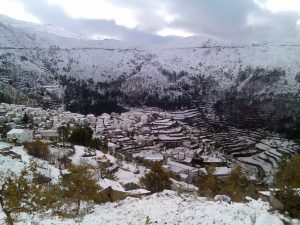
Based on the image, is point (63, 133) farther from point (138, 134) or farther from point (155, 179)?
point (155, 179)

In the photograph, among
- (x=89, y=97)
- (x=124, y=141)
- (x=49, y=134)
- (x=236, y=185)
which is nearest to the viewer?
(x=236, y=185)

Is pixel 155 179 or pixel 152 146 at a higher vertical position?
pixel 155 179

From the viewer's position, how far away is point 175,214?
50.6ft

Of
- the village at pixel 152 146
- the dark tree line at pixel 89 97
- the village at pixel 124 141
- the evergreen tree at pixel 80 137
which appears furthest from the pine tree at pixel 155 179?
the dark tree line at pixel 89 97

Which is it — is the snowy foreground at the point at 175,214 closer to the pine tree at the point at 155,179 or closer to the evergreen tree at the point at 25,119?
the pine tree at the point at 155,179

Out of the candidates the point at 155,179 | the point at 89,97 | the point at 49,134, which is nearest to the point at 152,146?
the point at 49,134

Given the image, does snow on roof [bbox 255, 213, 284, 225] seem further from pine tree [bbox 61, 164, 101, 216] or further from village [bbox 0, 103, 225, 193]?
village [bbox 0, 103, 225, 193]

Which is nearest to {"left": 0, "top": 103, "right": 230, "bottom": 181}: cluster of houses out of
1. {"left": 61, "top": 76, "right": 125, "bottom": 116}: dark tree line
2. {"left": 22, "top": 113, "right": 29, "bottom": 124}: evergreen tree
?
{"left": 22, "top": 113, "right": 29, "bottom": 124}: evergreen tree

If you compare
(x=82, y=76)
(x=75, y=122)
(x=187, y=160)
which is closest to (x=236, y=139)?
(x=187, y=160)

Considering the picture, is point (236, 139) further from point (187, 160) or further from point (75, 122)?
point (75, 122)

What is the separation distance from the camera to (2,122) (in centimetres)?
6206

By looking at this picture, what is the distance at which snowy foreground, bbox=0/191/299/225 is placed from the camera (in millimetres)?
13617

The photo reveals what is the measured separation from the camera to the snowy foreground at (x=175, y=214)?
44.7 feet

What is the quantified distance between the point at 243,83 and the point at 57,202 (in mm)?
155057
